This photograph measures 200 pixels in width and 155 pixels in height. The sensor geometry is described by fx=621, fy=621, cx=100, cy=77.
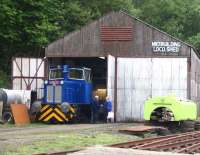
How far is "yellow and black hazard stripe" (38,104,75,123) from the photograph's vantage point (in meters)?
35.1

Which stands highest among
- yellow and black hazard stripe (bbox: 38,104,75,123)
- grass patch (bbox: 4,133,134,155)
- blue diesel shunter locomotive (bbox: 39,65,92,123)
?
blue diesel shunter locomotive (bbox: 39,65,92,123)

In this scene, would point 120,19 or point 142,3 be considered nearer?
point 120,19

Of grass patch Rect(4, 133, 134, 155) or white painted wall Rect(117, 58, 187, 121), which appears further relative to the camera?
white painted wall Rect(117, 58, 187, 121)

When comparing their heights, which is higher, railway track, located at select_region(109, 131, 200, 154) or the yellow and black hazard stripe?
the yellow and black hazard stripe

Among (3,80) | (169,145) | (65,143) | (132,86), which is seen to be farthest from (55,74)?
(169,145)

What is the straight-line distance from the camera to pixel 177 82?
3859 centimetres

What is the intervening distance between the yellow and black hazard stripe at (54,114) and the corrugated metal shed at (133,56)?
3832 millimetres

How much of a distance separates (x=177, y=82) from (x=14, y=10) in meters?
16.5

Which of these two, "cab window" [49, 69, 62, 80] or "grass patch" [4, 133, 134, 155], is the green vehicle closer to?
"grass patch" [4, 133, 134, 155]

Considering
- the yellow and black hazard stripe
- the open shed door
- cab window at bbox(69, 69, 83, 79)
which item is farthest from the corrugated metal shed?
the yellow and black hazard stripe

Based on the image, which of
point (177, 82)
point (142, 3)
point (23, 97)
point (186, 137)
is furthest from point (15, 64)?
point (142, 3)

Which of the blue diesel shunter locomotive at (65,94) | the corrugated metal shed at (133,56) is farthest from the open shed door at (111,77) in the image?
the blue diesel shunter locomotive at (65,94)

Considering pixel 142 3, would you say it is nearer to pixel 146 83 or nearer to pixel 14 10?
pixel 14 10

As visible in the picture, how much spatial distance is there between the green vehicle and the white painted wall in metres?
9.65
